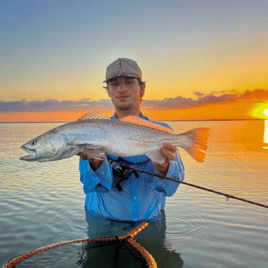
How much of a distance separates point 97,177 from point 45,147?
3.90 ft

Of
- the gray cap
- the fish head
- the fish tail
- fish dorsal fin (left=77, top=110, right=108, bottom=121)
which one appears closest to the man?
the gray cap

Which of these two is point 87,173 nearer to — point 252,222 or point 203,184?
point 252,222

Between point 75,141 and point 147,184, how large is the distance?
2.19m

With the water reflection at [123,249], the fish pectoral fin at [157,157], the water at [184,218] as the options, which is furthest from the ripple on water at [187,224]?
the fish pectoral fin at [157,157]

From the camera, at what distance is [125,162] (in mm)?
5371

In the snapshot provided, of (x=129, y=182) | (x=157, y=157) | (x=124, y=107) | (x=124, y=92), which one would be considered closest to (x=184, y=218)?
(x=129, y=182)

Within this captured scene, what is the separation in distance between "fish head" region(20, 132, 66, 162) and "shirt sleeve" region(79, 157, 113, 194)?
88cm

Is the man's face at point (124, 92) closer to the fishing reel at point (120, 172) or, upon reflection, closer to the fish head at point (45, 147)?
the fishing reel at point (120, 172)

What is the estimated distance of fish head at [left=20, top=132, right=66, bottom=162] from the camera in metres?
3.47

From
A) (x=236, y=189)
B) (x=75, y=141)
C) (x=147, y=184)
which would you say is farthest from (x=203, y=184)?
(x=75, y=141)

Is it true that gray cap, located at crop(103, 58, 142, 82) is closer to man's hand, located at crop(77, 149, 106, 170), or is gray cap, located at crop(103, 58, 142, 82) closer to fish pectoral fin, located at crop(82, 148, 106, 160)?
man's hand, located at crop(77, 149, 106, 170)

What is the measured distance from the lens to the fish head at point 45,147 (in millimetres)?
3469

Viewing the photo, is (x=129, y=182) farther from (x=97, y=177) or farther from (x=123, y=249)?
(x=123, y=249)

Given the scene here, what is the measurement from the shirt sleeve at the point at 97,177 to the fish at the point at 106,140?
0.59 meters
